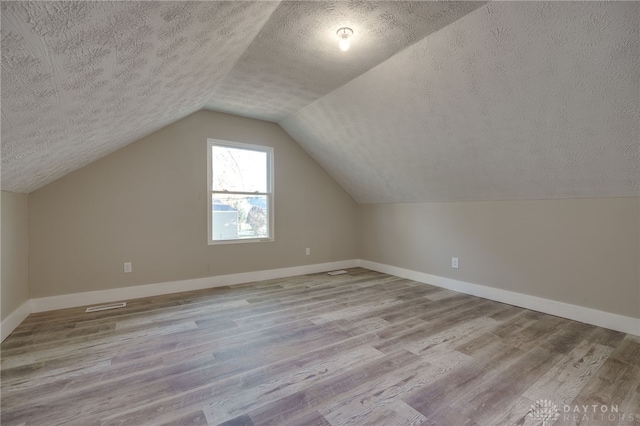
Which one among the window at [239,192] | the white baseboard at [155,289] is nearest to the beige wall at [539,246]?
the white baseboard at [155,289]

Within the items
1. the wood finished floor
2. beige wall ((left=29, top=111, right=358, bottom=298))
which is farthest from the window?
the wood finished floor

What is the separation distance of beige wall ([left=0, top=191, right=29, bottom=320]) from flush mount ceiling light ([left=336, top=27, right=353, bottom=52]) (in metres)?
2.95

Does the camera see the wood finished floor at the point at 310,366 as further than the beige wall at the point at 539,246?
No

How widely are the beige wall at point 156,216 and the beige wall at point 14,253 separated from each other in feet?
0.35

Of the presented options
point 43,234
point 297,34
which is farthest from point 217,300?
point 297,34

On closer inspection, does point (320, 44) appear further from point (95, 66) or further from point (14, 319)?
point (14, 319)

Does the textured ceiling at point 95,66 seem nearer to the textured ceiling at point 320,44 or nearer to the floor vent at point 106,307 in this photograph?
the textured ceiling at point 320,44

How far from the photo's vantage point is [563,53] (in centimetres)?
176

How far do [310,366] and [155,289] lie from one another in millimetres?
2470

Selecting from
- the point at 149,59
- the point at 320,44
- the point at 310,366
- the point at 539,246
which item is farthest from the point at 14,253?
the point at 539,246

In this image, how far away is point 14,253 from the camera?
2.51 m

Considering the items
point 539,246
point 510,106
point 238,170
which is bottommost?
point 539,246

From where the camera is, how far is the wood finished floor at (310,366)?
146cm

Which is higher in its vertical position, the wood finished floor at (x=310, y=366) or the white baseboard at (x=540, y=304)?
the white baseboard at (x=540, y=304)
